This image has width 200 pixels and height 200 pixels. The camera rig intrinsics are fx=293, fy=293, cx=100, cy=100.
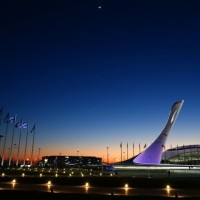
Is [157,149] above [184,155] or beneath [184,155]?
beneath

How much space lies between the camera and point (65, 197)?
44.8 ft

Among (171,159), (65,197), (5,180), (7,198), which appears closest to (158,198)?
(65,197)

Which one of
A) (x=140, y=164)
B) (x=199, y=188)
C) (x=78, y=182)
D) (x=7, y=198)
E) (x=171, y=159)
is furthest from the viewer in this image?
(x=171, y=159)

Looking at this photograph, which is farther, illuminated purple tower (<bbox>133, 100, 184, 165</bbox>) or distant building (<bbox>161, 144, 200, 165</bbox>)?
distant building (<bbox>161, 144, 200, 165</bbox>)

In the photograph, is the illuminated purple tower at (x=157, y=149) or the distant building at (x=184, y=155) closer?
the illuminated purple tower at (x=157, y=149)

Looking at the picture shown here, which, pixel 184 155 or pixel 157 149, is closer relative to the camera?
pixel 157 149

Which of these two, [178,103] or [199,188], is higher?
[178,103]

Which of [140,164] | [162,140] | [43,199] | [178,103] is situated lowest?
[43,199]

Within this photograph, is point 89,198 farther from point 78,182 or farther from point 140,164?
point 140,164

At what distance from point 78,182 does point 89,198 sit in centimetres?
907

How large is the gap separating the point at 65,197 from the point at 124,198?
2742mm

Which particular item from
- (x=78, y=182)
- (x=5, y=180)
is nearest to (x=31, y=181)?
(x=5, y=180)

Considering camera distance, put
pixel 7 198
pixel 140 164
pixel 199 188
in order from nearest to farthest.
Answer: pixel 7 198
pixel 199 188
pixel 140 164

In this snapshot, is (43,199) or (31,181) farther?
(31,181)
